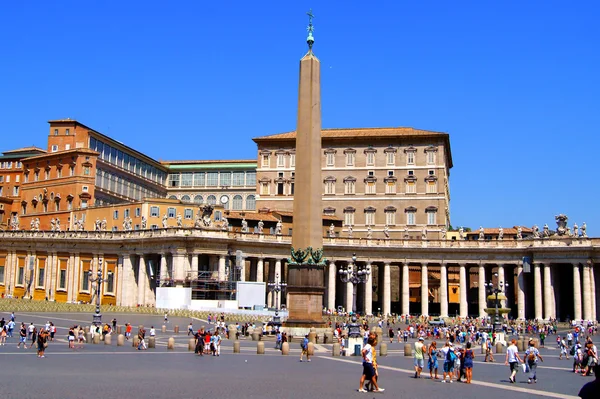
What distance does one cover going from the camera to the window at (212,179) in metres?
93.7

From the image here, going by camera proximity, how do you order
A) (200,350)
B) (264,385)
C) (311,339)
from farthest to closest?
(311,339) → (200,350) → (264,385)

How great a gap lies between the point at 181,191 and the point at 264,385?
79.6 metres

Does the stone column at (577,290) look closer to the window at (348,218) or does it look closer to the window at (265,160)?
the window at (348,218)

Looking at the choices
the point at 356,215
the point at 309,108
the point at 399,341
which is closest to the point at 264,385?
the point at 309,108

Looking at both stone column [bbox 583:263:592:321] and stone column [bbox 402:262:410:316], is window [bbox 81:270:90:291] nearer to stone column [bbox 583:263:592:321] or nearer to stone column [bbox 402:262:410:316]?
stone column [bbox 402:262:410:316]

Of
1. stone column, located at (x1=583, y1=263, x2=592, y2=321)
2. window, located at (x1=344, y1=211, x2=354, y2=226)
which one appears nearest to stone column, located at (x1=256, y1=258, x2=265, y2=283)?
window, located at (x1=344, y1=211, x2=354, y2=226)

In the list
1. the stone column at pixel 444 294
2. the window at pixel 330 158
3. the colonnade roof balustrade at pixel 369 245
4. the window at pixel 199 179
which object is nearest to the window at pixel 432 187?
the window at pixel 330 158

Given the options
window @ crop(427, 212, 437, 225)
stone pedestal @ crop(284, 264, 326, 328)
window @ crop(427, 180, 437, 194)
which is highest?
window @ crop(427, 180, 437, 194)

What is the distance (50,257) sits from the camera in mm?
72688

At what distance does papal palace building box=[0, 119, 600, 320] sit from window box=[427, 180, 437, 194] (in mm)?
201

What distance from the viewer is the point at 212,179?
94188 mm

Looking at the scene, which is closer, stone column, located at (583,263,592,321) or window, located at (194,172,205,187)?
stone column, located at (583,263,592,321)

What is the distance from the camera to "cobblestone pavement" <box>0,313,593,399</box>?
643 inches

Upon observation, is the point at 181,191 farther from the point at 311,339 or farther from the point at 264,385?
the point at 264,385
